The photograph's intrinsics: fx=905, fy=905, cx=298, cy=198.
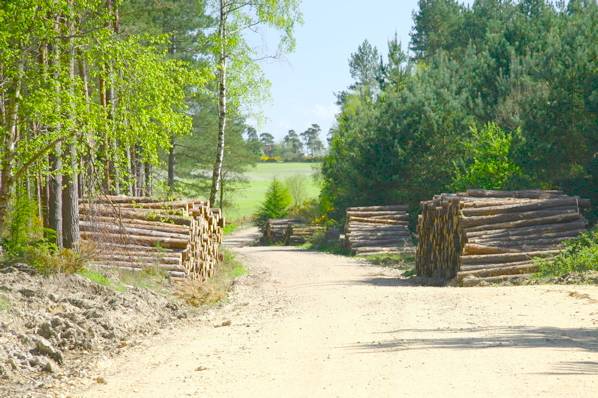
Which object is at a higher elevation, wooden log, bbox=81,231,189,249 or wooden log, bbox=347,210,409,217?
wooden log, bbox=81,231,189,249

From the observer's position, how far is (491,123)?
37094 millimetres

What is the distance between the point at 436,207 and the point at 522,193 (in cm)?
257

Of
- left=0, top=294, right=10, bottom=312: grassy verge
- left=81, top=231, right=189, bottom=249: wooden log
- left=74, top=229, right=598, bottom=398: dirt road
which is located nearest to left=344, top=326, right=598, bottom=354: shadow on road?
left=74, top=229, right=598, bottom=398: dirt road

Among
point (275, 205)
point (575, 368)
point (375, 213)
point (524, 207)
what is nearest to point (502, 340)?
point (575, 368)

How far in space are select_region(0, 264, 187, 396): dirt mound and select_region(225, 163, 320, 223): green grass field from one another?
72169 mm

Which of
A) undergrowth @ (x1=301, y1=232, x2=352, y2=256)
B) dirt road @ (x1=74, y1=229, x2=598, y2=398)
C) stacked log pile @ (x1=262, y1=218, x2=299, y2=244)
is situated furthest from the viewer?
stacked log pile @ (x1=262, y1=218, x2=299, y2=244)

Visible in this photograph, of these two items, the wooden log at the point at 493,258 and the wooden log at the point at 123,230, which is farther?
the wooden log at the point at 493,258

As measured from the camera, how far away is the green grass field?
98725 mm

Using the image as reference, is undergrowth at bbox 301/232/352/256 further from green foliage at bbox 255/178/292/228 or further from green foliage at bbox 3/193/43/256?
green foliage at bbox 3/193/43/256

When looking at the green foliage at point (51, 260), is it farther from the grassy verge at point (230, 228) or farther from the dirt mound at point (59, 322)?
the grassy verge at point (230, 228)

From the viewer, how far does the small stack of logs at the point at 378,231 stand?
36.7 metres

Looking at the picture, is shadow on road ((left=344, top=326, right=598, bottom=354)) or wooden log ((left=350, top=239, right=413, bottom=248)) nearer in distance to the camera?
shadow on road ((left=344, top=326, right=598, bottom=354))

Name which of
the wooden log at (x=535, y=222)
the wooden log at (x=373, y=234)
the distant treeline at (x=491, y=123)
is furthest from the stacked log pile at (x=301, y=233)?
the wooden log at (x=535, y=222)

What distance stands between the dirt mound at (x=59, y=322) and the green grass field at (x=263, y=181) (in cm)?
7217
